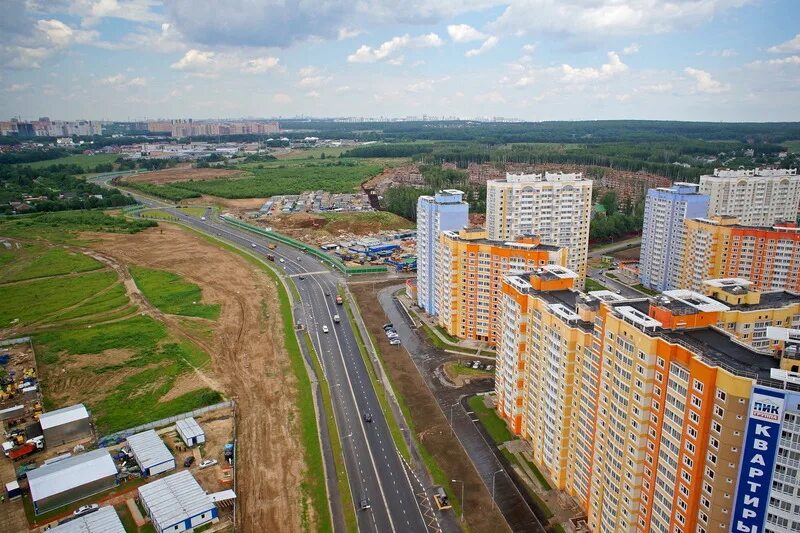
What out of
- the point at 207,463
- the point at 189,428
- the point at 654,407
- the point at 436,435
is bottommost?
the point at 207,463

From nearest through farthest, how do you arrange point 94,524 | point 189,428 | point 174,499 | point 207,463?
point 94,524, point 174,499, point 207,463, point 189,428

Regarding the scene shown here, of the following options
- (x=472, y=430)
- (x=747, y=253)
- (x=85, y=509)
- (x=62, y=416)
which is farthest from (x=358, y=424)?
(x=747, y=253)

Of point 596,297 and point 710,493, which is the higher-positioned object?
point 596,297

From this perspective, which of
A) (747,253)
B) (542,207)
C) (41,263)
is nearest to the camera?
(747,253)

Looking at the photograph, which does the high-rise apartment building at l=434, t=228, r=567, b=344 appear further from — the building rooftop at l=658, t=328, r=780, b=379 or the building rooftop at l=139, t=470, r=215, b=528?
the building rooftop at l=139, t=470, r=215, b=528

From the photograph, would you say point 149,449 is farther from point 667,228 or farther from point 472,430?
point 667,228

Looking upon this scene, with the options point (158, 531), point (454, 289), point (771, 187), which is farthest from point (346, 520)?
point (771, 187)

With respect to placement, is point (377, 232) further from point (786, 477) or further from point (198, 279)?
point (786, 477)
